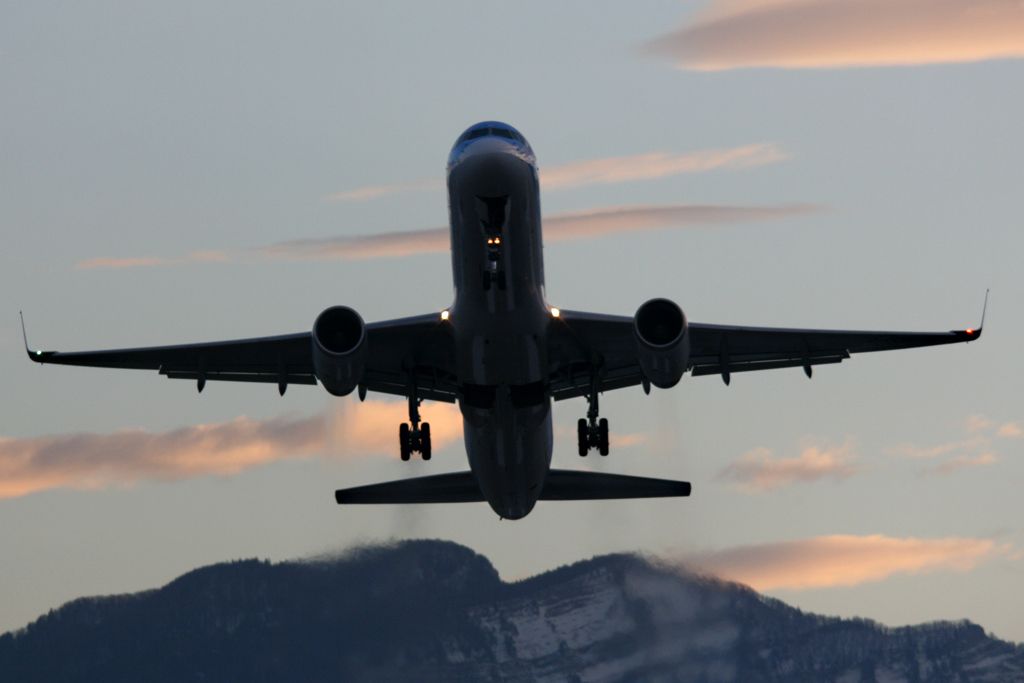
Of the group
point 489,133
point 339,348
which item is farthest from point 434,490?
point 489,133

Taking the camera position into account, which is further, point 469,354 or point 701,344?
point 701,344

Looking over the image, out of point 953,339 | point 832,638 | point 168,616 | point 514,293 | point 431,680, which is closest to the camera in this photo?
point 514,293

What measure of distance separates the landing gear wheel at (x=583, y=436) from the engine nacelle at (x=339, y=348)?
8.06m

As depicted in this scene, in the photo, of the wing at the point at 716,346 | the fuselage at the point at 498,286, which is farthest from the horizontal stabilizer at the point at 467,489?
the fuselage at the point at 498,286

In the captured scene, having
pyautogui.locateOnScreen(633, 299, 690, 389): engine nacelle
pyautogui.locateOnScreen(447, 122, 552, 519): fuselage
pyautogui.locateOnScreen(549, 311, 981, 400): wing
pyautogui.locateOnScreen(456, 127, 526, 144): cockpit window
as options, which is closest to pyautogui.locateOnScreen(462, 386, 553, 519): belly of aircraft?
pyautogui.locateOnScreen(447, 122, 552, 519): fuselage

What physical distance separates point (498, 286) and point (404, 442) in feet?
24.6

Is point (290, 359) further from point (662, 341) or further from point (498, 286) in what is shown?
point (662, 341)

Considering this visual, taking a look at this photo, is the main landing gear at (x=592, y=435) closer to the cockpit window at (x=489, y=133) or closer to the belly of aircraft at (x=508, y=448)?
the belly of aircraft at (x=508, y=448)

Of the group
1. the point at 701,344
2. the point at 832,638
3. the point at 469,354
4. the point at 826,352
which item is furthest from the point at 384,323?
the point at 832,638

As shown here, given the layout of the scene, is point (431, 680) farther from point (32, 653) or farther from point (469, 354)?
point (469, 354)

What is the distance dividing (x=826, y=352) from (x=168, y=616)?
169ft

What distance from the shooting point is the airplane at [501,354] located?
3741cm

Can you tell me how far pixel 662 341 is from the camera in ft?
125

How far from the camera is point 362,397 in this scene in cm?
4491
